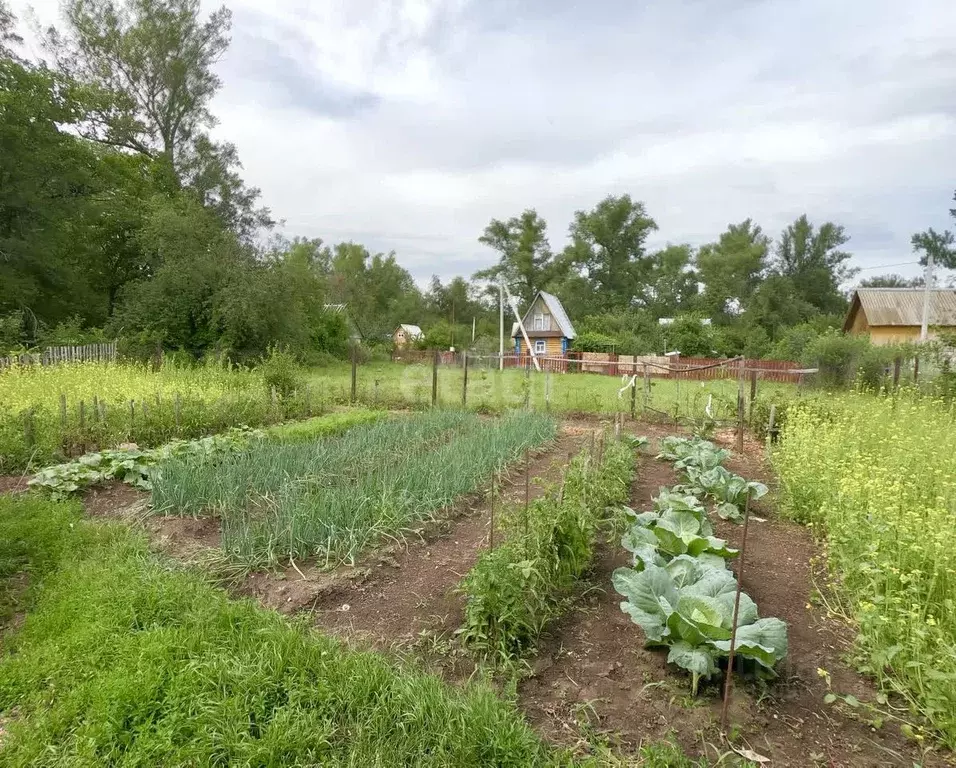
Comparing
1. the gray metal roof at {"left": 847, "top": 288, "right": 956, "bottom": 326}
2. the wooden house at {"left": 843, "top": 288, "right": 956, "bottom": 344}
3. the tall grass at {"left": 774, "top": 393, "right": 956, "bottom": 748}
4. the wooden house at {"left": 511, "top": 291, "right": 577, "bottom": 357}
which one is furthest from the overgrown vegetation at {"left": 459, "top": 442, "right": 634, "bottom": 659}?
the wooden house at {"left": 511, "top": 291, "right": 577, "bottom": 357}

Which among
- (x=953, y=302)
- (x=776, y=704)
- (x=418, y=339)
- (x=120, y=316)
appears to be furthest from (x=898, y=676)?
(x=418, y=339)

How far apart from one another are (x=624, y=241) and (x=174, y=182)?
34096 millimetres

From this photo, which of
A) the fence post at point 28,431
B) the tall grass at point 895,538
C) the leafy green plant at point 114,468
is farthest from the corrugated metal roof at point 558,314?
the fence post at point 28,431

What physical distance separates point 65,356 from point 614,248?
132 ft

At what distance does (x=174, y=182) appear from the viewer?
2284 cm

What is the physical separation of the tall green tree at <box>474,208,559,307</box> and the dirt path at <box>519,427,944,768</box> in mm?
41801

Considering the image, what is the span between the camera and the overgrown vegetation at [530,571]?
2.59 metres

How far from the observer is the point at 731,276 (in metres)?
40.8

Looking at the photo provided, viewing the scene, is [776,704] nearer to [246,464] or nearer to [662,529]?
[662,529]

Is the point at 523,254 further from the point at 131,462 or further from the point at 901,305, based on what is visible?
the point at 131,462

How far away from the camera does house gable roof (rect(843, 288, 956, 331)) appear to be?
24.0 m

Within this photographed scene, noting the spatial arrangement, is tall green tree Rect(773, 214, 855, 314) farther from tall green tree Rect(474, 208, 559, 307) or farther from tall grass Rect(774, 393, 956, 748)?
tall grass Rect(774, 393, 956, 748)

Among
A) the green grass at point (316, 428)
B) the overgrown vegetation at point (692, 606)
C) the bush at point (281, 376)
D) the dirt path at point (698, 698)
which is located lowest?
the dirt path at point (698, 698)

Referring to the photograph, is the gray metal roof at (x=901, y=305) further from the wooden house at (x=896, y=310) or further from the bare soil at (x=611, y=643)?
the bare soil at (x=611, y=643)
